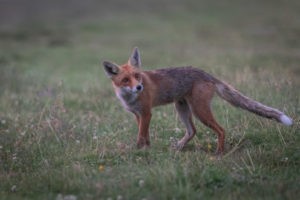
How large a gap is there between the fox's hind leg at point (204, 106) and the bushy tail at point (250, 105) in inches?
7.4

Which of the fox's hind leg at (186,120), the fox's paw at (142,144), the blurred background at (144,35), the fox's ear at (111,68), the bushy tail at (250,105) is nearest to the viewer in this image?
the bushy tail at (250,105)

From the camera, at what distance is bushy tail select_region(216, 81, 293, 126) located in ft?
25.5

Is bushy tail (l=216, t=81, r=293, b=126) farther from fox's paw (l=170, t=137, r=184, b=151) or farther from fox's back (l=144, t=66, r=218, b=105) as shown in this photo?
fox's paw (l=170, t=137, r=184, b=151)

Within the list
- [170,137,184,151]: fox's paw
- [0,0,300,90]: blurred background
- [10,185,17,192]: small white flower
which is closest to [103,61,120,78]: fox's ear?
[170,137,184,151]: fox's paw

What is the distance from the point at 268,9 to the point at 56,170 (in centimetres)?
3166

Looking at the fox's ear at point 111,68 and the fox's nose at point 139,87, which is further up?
the fox's ear at point 111,68

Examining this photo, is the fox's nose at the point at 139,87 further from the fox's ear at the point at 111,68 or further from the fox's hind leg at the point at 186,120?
the fox's hind leg at the point at 186,120

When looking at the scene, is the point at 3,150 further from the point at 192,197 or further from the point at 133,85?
the point at 192,197

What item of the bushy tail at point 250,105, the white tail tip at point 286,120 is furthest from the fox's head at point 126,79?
the white tail tip at point 286,120

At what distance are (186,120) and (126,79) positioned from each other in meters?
1.31

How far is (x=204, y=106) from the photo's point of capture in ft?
27.4

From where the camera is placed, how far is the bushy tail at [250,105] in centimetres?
776

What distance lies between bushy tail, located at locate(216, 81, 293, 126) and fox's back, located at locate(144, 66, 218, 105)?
250 millimetres

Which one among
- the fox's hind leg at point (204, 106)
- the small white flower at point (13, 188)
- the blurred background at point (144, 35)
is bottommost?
the blurred background at point (144, 35)
